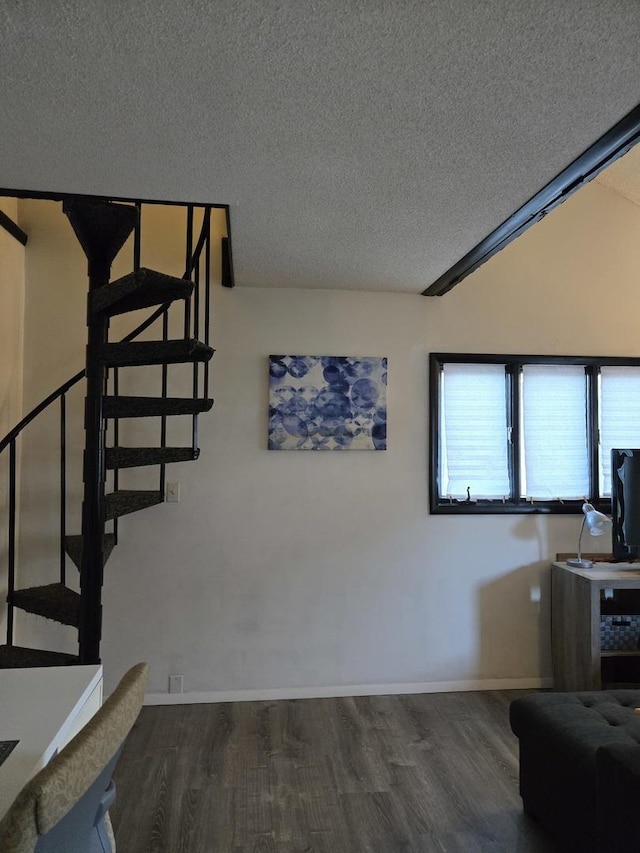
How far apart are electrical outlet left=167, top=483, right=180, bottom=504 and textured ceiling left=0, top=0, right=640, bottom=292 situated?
165 cm

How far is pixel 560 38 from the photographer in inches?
60.6

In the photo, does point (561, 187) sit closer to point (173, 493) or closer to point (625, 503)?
point (625, 503)

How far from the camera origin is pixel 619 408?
404 centimetres

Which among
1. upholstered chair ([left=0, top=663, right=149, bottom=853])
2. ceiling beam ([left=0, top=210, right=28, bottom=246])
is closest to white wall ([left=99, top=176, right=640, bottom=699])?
ceiling beam ([left=0, top=210, right=28, bottom=246])

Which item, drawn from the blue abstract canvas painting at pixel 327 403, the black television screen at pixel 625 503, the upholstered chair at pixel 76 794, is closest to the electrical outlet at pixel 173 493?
the blue abstract canvas painting at pixel 327 403

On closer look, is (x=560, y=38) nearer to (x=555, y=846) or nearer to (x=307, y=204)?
(x=307, y=204)

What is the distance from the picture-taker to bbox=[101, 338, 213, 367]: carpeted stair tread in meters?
2.57

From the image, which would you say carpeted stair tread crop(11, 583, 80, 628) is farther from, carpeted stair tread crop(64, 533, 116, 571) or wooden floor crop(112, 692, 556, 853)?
wooden floor crop(112, 692, 556, 853)

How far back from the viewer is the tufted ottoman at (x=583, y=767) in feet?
5.53

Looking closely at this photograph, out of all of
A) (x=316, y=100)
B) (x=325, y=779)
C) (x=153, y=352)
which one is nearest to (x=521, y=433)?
(x=325, y=779)

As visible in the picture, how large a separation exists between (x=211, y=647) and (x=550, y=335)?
2932 mm

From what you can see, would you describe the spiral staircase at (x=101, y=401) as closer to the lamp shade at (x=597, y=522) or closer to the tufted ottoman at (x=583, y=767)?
the tufted ottoman at (x=583, y=767)

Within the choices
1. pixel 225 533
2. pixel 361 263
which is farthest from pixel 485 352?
pixel 225 533

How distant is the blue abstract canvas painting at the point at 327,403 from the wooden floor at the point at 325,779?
1.57 m
